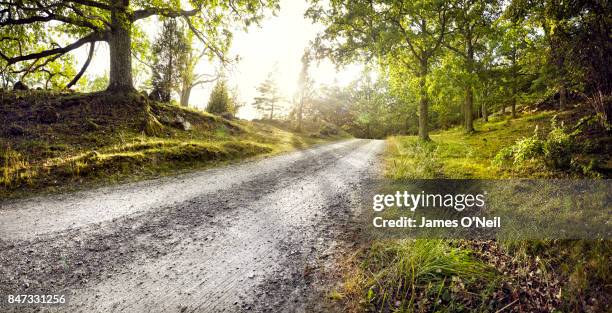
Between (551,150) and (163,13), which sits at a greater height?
(163,13)

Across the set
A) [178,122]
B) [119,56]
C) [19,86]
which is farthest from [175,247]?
[19,86]

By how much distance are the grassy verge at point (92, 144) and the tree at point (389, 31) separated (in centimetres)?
856

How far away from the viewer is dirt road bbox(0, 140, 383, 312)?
2646 millimetres

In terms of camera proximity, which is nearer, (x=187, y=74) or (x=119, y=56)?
(x=119, y=56)

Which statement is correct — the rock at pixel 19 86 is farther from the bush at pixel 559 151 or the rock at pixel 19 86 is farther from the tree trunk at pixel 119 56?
the bush at pixel 559 151

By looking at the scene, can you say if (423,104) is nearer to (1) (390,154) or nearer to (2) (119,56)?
(1) (390,154)

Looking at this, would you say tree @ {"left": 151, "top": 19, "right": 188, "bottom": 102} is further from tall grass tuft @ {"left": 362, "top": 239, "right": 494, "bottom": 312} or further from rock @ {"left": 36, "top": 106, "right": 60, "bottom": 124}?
tall grass tuft @ {"left": 362, "top": 239, "right": 494, "bottom": 312}

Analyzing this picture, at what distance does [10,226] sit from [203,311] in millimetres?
3698

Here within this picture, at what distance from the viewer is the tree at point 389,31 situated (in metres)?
14.5

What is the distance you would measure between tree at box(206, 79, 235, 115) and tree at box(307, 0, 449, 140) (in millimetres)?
11113

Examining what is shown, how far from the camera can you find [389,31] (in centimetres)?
1420

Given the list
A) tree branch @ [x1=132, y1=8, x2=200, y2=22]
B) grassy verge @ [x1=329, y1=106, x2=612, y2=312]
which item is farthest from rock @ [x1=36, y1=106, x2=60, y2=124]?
grassy verge @ [x1=329, y1=106, x2=612, y2=312]

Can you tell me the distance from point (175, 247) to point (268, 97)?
41756mm

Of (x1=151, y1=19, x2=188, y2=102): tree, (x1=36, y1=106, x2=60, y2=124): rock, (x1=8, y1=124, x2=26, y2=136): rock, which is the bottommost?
(x1=8, y1=124, x2=26, y2=136): rock
